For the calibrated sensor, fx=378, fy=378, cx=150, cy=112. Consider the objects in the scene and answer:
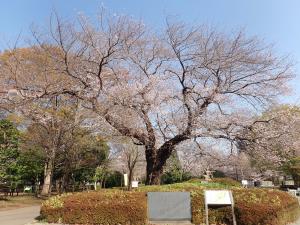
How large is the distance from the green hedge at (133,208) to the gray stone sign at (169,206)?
0.21m

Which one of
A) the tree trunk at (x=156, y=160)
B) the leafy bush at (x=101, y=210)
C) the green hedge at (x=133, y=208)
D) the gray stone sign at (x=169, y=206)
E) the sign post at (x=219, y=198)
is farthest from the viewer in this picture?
the tree trunk at (x=156, y=160)

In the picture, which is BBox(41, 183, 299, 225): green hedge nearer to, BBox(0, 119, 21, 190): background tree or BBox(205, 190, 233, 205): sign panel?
BBox(205, 190, 233, 205): sign panel

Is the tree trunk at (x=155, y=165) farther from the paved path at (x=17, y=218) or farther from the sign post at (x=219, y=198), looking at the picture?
the sign post at (x=219, y=198)

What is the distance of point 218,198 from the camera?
36.4 ft

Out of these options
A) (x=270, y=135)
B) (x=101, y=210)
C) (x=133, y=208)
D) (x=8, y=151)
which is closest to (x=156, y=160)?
(x=270, y=135)

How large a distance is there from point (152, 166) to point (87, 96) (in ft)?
14.8

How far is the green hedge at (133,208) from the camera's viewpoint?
451 inches

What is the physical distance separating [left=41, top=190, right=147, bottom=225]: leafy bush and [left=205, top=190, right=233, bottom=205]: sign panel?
2195mm

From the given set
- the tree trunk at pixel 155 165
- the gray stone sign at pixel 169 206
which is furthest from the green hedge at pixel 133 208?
the tree trunk at pixel 155 165

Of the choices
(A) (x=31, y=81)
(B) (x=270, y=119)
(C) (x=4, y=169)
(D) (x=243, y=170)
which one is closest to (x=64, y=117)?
(C) (x=4, y=169)

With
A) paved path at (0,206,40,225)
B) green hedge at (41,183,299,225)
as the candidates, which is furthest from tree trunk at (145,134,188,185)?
paved path at (0,206,40,225)

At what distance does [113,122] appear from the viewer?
1608 centimetres

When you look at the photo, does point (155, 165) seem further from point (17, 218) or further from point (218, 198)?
point (218, 198)

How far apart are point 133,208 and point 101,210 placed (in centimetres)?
104
